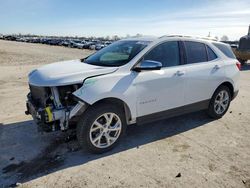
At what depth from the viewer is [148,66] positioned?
388cm

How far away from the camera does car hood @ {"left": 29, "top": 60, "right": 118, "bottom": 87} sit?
3.49 metres

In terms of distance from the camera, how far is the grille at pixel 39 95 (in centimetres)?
370

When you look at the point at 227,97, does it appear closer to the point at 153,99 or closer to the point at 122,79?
the point at 153,99

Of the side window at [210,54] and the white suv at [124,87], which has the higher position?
the side window at [210,54]

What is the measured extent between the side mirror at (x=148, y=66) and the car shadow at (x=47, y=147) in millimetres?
1341

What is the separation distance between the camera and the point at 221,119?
18.1ft

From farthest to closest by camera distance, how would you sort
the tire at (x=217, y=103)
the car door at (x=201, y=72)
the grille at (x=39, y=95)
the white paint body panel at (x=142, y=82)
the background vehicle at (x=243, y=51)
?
1. the background vehicle at (x=243, y=51)
2. the tire at (x=217, y=103)
3. the car door at (x=201, y=72)
4. the grille at (x=39, y=95)
5. the white paint body panel at (x=142, y=82)

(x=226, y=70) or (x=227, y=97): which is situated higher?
(x=226, y=70)

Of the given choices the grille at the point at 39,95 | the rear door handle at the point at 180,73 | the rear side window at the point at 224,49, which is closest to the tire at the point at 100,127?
the grille at the point at 39,95

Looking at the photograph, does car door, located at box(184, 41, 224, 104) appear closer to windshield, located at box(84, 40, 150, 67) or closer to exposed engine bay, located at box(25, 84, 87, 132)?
windshield, located at box(84, 40, 150, 67)

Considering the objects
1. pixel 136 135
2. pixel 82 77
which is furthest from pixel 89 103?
pixel 136 135

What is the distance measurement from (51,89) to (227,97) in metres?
3.96

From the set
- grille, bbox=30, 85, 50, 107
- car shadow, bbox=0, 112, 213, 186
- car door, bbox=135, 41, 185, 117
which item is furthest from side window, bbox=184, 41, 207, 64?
grille, bbox=30, 85, 50, 107

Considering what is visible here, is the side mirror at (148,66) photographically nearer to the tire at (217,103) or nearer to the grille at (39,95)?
the grille at (39,95)
